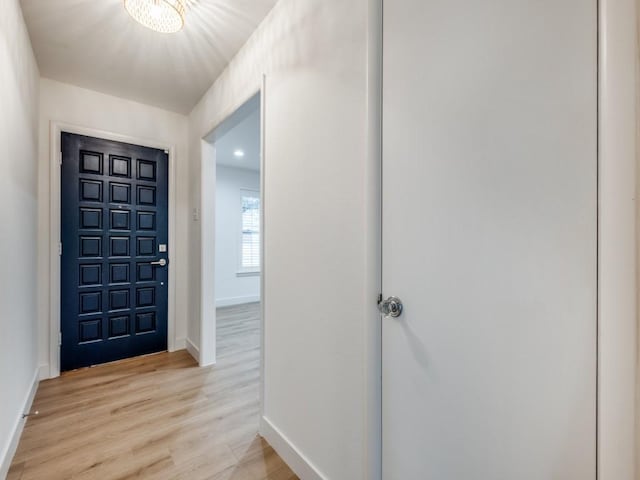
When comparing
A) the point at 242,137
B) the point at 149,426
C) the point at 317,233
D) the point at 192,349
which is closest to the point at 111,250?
the point at 192,349

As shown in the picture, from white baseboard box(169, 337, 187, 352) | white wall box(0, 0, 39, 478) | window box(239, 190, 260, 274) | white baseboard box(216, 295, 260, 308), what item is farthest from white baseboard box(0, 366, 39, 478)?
window box(239, 190, 260, 274)

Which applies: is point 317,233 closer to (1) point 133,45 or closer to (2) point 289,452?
(2) point 289,452

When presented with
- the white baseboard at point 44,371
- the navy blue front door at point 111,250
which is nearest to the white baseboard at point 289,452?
the navy blue front door at point 111,250

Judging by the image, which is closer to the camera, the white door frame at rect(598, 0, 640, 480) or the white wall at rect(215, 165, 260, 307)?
the white door frame at rect(598, 0, 640, 480)

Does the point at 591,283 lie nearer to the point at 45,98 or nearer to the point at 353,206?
the point at 353,206

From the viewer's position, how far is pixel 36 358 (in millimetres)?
2393

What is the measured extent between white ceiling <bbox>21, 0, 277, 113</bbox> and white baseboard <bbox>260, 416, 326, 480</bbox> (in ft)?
8.18

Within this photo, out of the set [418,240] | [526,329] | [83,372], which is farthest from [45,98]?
[526,329]

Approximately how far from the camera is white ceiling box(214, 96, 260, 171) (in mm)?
2266

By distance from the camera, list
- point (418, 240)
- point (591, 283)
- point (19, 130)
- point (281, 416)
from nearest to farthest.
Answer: point (591, 283), point (418, 240), point (281, 416), point (19, 130)

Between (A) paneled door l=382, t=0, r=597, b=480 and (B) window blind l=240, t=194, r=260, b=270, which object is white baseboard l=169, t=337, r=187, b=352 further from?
(A) paneled door l=382, t=0, r=597, b=480

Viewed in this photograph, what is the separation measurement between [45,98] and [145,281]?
1811 mm

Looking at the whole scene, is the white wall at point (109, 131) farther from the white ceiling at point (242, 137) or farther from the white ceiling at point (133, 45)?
the white ceiling at point (242, 137)

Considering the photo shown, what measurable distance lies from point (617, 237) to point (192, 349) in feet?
10.8
